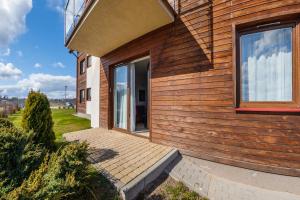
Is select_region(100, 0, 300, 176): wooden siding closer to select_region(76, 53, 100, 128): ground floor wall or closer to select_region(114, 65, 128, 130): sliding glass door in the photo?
select_region(114, 65, 128, 130): sliding glass door

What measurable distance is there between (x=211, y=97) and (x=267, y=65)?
1.16 m

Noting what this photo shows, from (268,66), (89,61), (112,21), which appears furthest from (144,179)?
(89,61)

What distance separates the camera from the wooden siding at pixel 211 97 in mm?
3109

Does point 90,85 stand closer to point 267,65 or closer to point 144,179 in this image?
point 144,179

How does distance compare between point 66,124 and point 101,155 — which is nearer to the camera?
point 101,155

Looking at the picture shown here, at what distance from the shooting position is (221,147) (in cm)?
359

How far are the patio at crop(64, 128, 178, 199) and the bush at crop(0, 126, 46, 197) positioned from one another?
0.96 metres

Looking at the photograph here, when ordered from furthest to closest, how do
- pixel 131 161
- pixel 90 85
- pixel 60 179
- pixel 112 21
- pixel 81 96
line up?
pixel 81 96 → pixel 90 85 → pixel 112 21 → pixel 131 161 → pixel 60 179

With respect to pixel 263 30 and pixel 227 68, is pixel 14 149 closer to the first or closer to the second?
pixel 227 68

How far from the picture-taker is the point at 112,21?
464 cm

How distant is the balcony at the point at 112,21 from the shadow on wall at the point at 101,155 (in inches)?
128

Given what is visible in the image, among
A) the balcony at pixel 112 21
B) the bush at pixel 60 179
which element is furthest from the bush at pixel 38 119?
the balcony at pixel 112 21

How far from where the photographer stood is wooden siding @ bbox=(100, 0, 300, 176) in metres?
3.11

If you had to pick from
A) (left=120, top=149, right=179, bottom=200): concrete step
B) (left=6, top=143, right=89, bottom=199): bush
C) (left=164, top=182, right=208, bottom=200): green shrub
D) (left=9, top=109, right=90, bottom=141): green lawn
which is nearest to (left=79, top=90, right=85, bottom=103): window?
(left=9, top=109, right=90, bottom=141): green lawn
